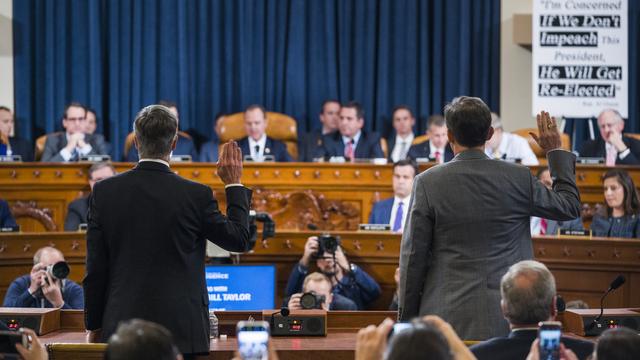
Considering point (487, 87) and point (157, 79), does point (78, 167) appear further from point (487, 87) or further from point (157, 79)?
point (487, 87)

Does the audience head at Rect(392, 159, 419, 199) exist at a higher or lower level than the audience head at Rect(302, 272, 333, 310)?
higher

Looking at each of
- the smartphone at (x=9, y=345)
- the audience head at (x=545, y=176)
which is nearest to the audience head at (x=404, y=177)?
the audience head at (x=545, y=176)

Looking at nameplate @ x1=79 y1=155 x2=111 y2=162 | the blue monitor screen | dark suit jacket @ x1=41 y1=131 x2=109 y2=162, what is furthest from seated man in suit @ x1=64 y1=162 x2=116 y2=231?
the blue monitor screen

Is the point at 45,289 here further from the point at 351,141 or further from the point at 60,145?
the point at 351,141

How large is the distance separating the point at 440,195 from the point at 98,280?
118 cm

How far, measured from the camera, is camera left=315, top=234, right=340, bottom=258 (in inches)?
241

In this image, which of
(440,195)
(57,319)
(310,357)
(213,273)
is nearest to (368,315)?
(310,357)

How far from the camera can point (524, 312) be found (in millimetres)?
2971

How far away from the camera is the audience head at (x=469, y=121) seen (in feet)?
11.3

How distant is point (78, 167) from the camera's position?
8.27 metres

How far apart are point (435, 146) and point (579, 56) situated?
180cm

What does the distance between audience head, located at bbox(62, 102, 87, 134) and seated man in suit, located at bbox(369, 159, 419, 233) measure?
3.13 metres

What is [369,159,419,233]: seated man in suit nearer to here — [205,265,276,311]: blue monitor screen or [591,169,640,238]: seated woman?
[591,169,640,238]: seated woman

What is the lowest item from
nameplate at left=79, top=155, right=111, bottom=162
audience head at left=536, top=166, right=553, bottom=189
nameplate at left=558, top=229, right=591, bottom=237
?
nameplate at left=558, top=229, right=591, bottom=237
